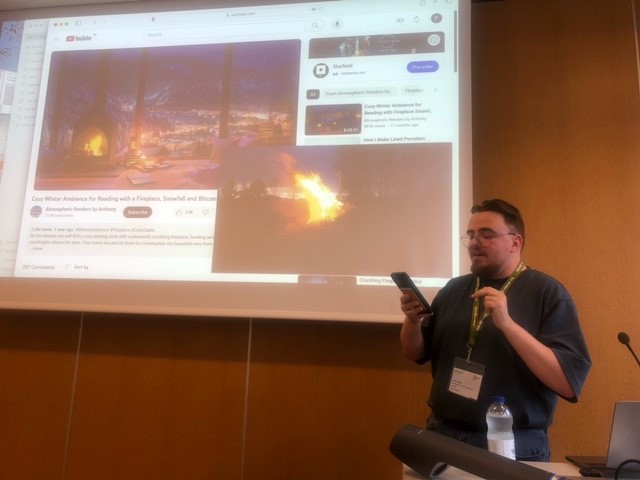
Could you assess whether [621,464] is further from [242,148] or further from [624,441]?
[242,148]

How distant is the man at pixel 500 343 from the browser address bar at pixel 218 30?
134cm

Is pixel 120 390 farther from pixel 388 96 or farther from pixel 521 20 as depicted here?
pixel 521 20

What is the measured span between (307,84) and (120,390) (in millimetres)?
1685

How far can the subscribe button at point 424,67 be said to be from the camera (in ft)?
6.93

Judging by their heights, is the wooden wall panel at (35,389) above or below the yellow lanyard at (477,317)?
below

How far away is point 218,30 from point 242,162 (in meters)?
0.71

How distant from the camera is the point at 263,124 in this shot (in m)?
2.19

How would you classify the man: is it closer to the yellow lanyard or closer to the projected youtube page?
the yellow lanyard

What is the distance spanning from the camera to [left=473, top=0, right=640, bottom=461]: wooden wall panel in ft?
6.47

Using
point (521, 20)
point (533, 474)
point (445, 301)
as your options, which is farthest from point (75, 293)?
point (521, 20)

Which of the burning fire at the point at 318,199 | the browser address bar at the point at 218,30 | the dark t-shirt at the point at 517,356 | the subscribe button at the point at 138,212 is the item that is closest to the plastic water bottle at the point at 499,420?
the dark t-shirt at the point at 517,356

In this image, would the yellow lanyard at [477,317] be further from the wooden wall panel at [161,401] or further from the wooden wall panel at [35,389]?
the wooden wall panel at [35,389]

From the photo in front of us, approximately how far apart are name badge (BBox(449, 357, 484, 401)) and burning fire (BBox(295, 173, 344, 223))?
2.86 feet

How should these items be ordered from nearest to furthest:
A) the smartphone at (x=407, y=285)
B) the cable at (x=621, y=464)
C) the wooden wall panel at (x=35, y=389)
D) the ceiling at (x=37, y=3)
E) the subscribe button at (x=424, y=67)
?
the cable at (x=621, y=464) < the smartphone at (x=407, y=285) < the subscribe button at (x=424, y=67) < the wooden wall panel at (x=35, y=389) < the ceiling at (x=37, y=3)
